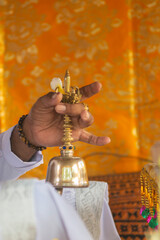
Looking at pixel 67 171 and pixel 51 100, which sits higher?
pixel 51 100

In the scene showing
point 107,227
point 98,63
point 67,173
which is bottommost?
point 107,227

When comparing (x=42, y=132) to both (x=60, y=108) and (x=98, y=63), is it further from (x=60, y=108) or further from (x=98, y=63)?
(x=98, y=63)

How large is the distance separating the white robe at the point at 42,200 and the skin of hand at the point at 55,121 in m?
0.19

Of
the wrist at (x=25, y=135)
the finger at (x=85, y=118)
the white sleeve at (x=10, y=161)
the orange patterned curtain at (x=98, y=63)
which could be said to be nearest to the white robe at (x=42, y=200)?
the white sleeve at (x=10, y=161)

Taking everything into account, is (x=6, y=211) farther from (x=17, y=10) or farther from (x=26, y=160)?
(x=17, y=10)

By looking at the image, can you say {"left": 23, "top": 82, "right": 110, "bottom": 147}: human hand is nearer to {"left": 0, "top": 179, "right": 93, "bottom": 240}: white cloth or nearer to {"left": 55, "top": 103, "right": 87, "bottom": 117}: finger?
{"left": 55, "top": 103, "right": 87, "bottom": 117}: finger

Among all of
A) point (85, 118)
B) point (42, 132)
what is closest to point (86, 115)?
point (85, 118)

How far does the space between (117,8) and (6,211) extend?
3.01 m

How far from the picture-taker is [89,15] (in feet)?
10.7

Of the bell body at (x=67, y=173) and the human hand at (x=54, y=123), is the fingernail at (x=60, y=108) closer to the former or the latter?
the human hand at (x=54, y=123)

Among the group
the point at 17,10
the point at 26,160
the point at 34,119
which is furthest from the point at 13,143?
the point at 17,10

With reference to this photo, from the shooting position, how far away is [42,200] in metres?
0.58

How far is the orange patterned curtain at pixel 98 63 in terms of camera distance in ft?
9.96

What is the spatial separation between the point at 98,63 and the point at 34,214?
274 centimetres
